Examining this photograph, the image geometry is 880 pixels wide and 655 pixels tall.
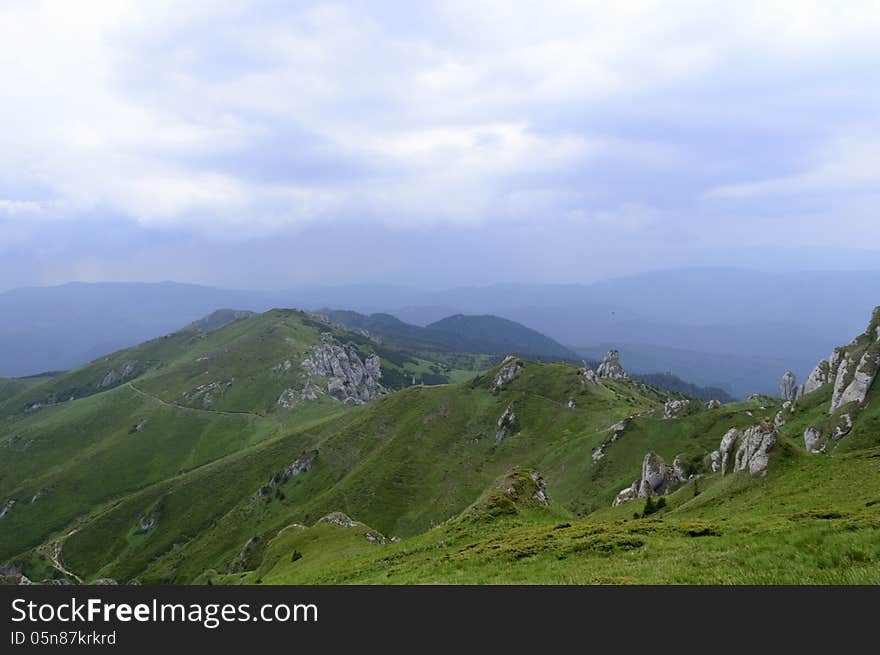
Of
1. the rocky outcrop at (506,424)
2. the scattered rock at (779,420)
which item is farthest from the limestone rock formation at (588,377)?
the scattered rock at (779,420)

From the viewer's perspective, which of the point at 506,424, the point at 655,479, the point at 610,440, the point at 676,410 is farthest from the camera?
the point at 506,424

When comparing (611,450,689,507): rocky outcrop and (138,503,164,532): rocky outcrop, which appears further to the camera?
(138,503,164,532): rocky outcrop

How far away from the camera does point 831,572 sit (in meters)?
17.5

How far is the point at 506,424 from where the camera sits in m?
171

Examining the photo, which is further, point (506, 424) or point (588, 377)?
point (588, 377)

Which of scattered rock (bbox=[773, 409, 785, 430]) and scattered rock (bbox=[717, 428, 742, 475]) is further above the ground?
scattered rock (bbox=[717, 428, 742, 475])

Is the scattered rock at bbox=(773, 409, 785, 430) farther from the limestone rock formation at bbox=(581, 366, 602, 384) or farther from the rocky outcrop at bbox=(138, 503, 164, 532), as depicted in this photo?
the rocky outcrop at bbox=(138, 503, 164, 532)

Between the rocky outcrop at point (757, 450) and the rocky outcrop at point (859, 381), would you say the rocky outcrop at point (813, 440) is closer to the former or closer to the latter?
the rocky outcrop at point (859, 381)

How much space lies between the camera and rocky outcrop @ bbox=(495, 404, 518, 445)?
547 feet

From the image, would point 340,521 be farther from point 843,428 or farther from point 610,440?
point 843,428

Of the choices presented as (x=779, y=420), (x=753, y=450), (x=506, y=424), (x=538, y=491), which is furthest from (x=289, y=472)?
(x=753, y=450)

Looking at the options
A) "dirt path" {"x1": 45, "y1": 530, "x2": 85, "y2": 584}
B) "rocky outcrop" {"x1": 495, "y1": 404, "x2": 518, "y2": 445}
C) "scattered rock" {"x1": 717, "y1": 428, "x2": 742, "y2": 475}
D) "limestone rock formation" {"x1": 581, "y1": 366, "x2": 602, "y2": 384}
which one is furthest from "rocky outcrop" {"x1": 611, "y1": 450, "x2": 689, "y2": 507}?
"dirt path" {"x1": 45, "y1": 530, "x2": 85, "y2": 584}

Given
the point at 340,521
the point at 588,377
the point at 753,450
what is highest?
the point at 753,450
